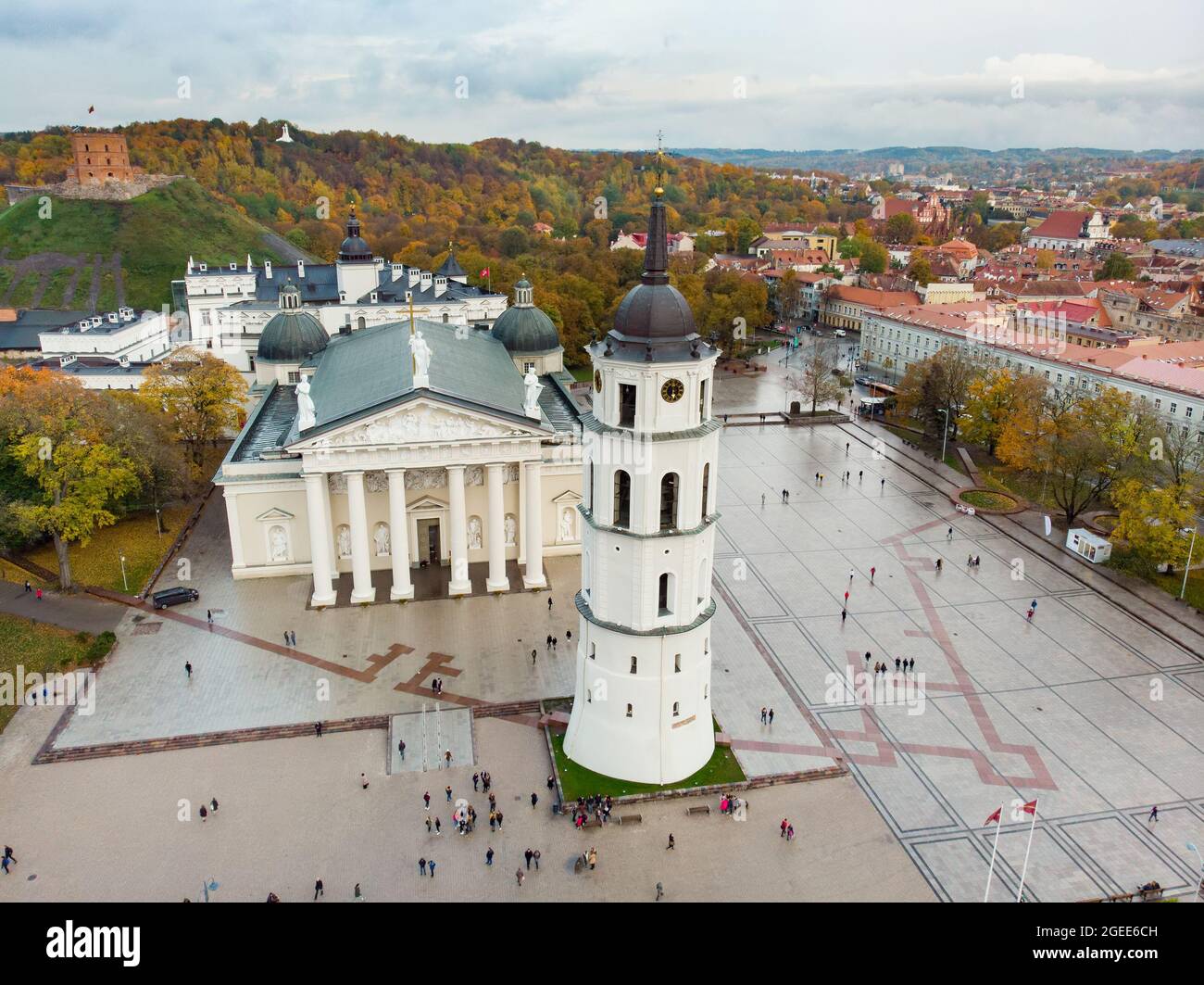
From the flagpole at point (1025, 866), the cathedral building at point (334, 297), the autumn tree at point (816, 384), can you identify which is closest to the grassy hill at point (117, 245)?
the cathedral building at point (334, 297)

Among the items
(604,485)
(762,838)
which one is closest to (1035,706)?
(762,838)

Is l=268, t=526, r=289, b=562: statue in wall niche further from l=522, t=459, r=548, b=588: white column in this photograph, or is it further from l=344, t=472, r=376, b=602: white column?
l=522, t=459, r=548, b=588: white column

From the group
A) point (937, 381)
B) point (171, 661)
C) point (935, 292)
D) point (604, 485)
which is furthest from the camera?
point (935, 292)

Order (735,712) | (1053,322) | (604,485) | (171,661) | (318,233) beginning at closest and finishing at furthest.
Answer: (604,485)
(735,712)
(171,661)
(1053,322)
(318,233)

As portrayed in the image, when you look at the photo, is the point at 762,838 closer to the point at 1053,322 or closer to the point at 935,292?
the point at 1053,322

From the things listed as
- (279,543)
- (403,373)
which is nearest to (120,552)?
(279,543)

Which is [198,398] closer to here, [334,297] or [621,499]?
[334,297]
